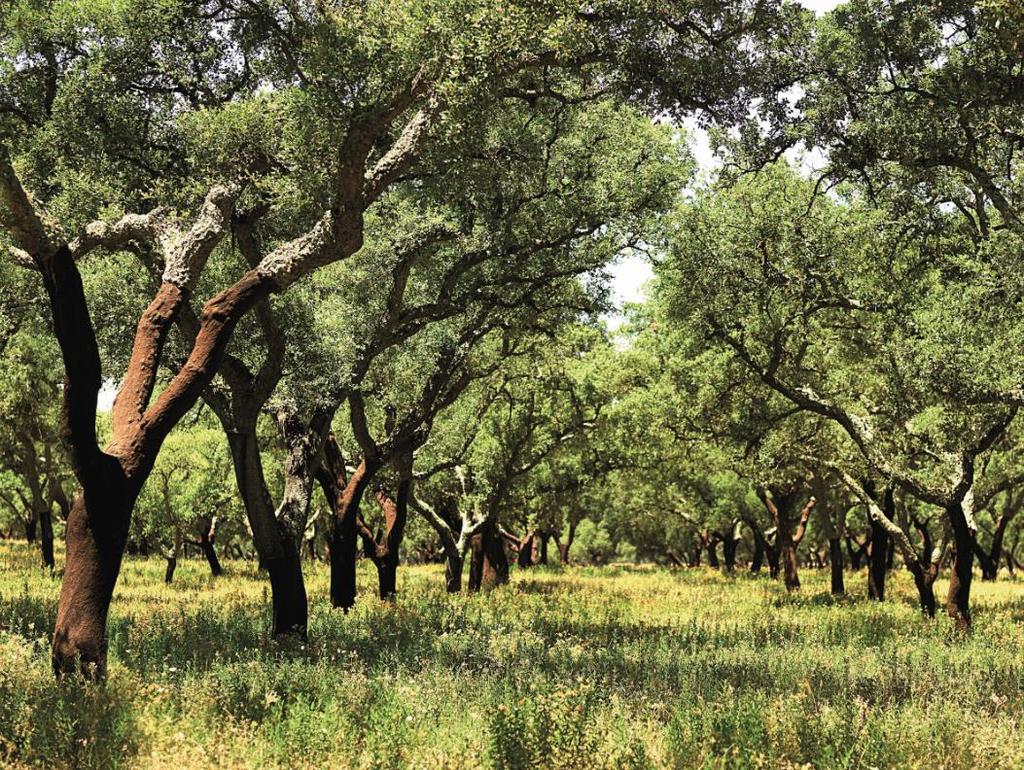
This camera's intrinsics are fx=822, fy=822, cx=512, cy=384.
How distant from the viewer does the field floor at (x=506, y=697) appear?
241 inches

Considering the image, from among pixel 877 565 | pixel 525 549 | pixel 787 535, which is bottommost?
pixel 525 549

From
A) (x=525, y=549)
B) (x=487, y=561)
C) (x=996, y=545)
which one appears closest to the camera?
(x=487, y=561)

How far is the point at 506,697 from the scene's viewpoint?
7.82m

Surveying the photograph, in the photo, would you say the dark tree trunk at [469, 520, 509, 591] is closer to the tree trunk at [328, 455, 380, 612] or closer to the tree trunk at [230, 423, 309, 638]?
the tree trunk at [328, 455, 380, 612]

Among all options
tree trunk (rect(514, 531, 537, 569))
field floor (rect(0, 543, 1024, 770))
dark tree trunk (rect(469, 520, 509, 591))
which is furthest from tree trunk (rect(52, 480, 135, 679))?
tree trunk (rect(514, 531, 537, 569))

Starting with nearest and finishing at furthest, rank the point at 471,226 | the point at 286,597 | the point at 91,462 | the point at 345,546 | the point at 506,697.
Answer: the point at 506,697 → the point at 91,462 → the point at 286,597 → the point at 471,226 → the point at 345,546

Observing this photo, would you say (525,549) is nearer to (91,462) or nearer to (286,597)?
(286,597)

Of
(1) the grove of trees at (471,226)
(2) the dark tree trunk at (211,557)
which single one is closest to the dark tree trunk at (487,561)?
(1) the grove of trees at (471,226)

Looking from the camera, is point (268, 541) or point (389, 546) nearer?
point (268, 541)

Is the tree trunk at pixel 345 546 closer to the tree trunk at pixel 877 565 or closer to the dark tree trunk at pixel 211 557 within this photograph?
the dark tree trunk at pixel 211 557

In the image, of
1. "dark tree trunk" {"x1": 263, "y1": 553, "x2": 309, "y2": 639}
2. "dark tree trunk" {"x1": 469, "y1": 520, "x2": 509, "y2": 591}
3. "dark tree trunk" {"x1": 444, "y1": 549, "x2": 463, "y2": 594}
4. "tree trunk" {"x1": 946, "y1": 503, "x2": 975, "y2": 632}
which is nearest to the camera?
"dark tree trunk" {"x1": 263, "y1": 553, "x2": 309, "y2": 639}

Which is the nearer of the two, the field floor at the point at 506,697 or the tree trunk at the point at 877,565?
the field floor at the point at 506,697

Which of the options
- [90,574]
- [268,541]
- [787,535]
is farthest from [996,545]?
[90,574]

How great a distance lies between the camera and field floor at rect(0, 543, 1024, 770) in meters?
6.12
